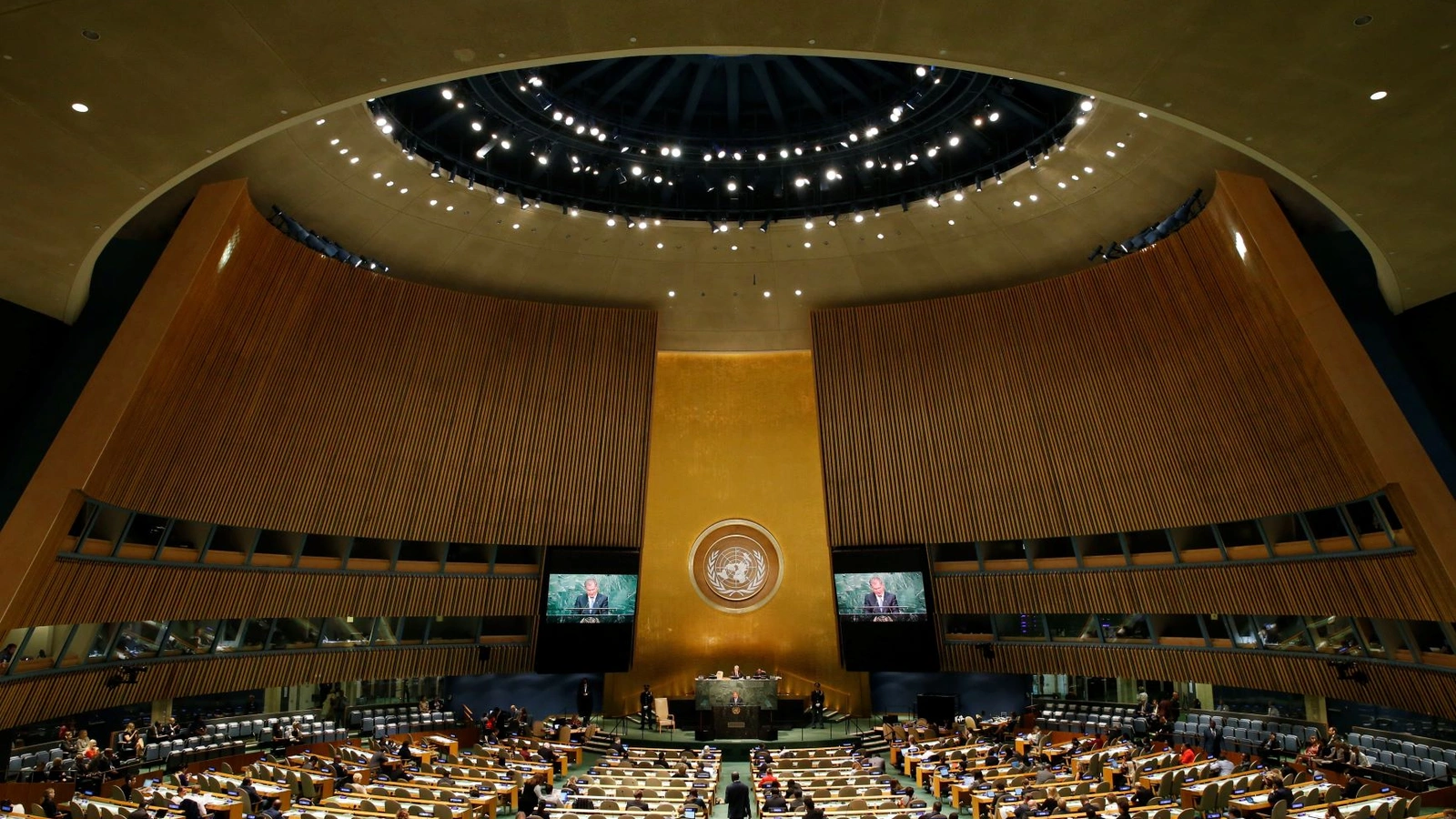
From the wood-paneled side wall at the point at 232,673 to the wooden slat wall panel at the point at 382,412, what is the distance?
253 cm

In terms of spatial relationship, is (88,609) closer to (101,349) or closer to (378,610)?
(101,349)

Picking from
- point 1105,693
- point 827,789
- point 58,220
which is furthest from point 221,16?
point 1105,693

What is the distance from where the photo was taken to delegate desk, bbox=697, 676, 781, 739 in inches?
741

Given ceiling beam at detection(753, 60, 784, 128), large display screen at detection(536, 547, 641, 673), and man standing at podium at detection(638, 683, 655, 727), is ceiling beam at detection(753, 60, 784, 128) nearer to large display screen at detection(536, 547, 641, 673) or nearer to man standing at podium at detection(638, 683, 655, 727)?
large display screen at detection(536, 547, 641, 673)

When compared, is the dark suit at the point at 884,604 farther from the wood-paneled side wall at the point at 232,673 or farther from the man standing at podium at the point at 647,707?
the wood-paneled side wall at the point at 232,673

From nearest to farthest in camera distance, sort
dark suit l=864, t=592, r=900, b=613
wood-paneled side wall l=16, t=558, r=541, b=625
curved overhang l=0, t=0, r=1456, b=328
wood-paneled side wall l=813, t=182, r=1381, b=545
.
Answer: curved overhang l=0, t=0, r=1456, b=328 < wood-paneled side wall l=16, t=558, r=541, b=625 < wood-paneled side wall l=813, t=182, r=1381, b=545 < dark suit l=864, t=592, r=900, b=613

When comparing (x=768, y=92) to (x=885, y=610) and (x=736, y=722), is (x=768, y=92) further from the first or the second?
(x=736, y=722)

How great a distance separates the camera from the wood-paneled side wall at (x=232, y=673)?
1217cm

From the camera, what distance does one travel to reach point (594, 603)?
19109 mm

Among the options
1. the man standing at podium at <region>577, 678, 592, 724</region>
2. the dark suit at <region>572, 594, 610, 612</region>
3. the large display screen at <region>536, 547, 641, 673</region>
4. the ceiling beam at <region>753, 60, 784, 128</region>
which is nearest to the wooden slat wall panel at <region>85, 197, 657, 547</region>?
the large display screen at <region>536, 547, 641, 673</region>

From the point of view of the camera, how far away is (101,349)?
12.7 meters

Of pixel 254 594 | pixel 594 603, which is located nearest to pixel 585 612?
pixel 594 603

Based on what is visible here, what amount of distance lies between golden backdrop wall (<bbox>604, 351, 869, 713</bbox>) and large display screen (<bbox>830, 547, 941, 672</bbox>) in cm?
266

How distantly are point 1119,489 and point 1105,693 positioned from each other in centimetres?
571
